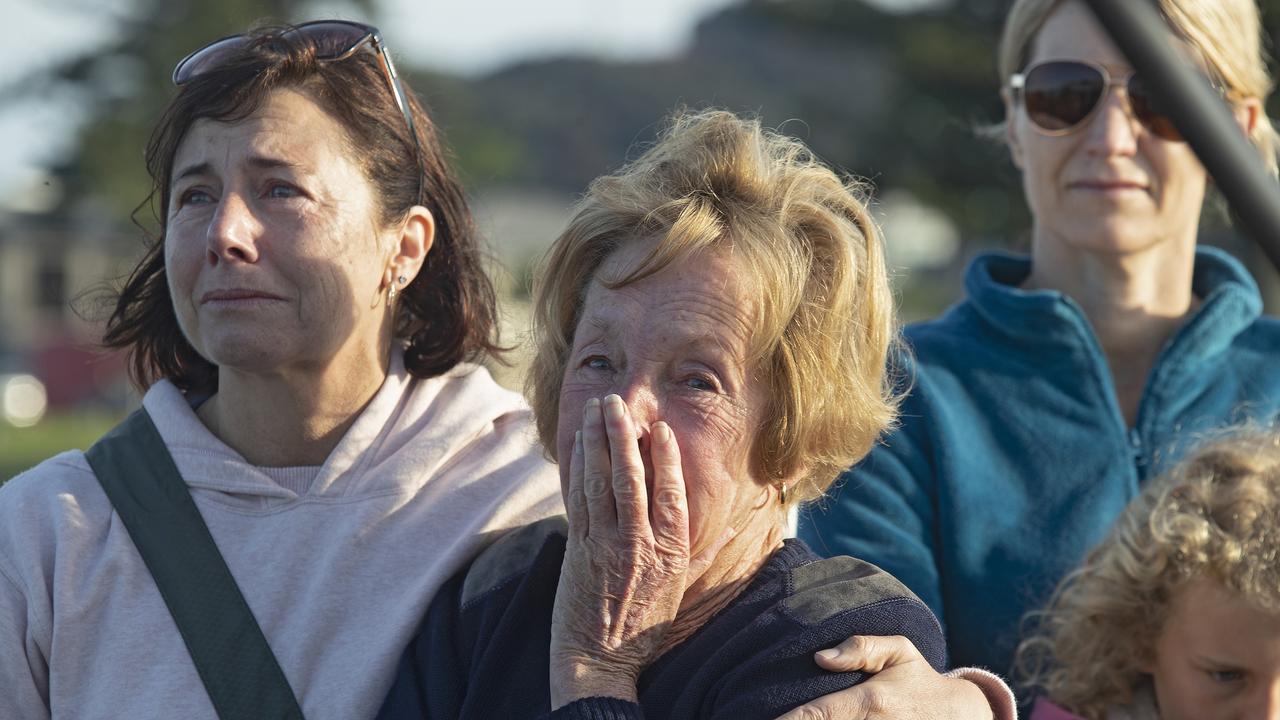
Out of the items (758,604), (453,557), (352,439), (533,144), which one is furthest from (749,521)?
(533,144)

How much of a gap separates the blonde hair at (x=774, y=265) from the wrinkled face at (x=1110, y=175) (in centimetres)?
92

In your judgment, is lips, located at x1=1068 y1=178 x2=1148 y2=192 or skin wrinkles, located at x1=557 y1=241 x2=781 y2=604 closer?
skin wrinkles, located at x1=557 y1=241 x2=781 y2=604

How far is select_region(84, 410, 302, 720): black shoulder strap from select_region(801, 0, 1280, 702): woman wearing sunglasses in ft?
4.13

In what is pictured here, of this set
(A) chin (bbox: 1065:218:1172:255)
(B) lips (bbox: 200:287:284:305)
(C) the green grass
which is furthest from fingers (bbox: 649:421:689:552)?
(C) the green grass

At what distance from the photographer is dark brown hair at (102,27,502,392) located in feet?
9.77

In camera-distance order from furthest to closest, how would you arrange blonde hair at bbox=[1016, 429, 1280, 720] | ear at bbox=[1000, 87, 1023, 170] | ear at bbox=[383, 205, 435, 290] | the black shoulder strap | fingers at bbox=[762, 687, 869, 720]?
1. ear at bbox=[1000, 87, 1023, 170]
2. ear at bbox=[383, 205, 435, 290]
3. blonde hair at bbox=[1016, 429, 1280, 720]
4. the black shoulder strap
5. fingers at bbox=[762, 687, 869, 720]

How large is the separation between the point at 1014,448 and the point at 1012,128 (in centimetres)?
95

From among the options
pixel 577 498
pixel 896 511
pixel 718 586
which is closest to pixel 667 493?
pixel 577 498

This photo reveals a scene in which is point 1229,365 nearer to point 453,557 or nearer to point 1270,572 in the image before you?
point 1270,572

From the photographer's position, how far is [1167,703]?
300 cm

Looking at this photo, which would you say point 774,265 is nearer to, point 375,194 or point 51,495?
point 375,194

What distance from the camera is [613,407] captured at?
2.34 metres

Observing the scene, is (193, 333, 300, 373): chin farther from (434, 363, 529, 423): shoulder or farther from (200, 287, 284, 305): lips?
(434, 363, 529, 423): shoulder

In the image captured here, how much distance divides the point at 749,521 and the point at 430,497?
755 mm
